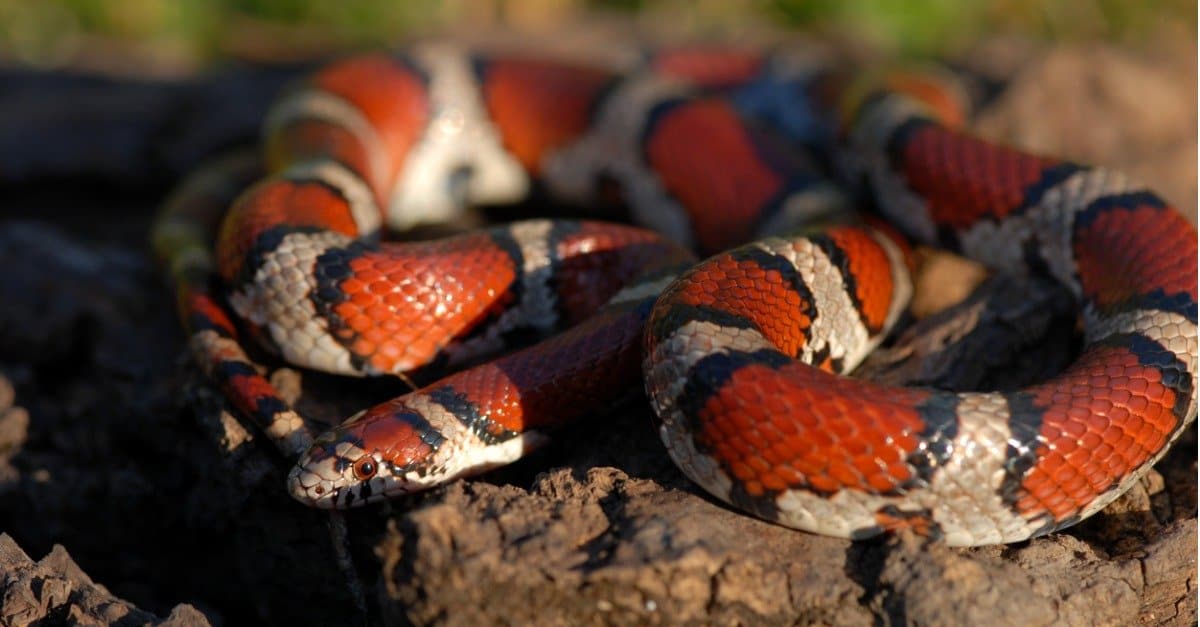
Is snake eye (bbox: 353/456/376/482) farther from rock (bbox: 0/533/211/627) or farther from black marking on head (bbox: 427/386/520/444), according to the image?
rock (bbox: 0/533/211/627)

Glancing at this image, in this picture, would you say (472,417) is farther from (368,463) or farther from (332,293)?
(332,293)

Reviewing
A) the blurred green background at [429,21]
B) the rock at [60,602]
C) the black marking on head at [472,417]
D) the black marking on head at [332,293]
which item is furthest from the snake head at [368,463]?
the blurred green background at [429,21]

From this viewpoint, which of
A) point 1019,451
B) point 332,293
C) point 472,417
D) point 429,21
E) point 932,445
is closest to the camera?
point 932,445

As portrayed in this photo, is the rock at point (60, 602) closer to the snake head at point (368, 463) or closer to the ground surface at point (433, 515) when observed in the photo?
the ground surface at point (433, 515)

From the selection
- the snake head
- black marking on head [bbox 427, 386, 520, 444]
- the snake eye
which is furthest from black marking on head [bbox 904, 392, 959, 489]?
the snake eye

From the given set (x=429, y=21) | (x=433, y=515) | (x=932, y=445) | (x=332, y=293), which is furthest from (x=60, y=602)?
(x=429, y=21)

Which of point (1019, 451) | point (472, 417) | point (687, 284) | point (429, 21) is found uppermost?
point (429, 21)

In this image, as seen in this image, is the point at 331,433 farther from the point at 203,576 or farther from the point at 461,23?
the point at 461,23
